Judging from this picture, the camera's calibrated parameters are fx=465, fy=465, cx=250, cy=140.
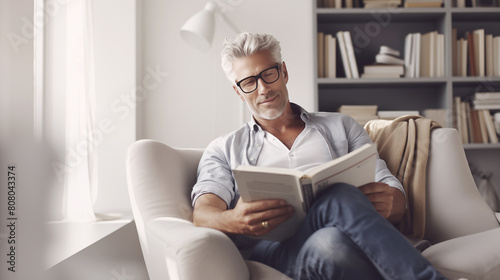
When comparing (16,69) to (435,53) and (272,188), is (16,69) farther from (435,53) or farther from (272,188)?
(435,53)

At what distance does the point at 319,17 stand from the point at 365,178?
186 cm

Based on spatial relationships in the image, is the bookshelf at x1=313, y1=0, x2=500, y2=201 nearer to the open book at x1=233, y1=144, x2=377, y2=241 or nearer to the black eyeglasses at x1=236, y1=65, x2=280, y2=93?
the black eyeglasses at x1=236, y1=65, x2=280, y2=93

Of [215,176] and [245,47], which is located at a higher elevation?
[245,47]

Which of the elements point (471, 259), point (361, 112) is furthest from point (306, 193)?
point (361, 112)

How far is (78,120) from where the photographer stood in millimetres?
2178

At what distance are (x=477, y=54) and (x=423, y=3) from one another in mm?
463

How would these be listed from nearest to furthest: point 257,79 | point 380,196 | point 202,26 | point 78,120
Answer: point 380,196
point 257,79
point 78,120
point 202,26

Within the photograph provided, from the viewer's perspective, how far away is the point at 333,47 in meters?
2.84

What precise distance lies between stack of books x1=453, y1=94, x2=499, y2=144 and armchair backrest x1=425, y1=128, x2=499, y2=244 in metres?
1.34

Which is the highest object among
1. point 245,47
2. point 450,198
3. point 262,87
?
point 245,47

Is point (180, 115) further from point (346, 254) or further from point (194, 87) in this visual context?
point (346, 254)

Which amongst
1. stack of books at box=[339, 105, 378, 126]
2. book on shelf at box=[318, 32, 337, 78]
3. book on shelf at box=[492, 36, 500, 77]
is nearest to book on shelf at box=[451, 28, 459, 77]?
book on shelf at box=[492, 36, 500, 77]

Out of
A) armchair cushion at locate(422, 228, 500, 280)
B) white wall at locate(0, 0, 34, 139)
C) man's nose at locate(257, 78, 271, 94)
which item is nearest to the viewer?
armchair cushion at locate(422, 228, 500, 280)

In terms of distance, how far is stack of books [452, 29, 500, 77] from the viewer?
2.85 m
